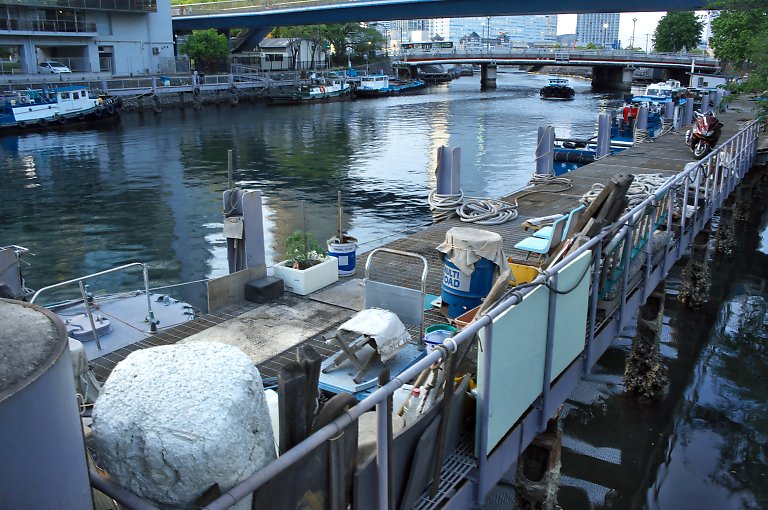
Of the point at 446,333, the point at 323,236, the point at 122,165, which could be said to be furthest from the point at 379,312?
the point at 122,165

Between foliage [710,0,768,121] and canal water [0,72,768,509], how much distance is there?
6048 mm

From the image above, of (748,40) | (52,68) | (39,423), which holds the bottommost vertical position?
(39,423)

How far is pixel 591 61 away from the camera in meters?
106

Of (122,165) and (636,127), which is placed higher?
(636,127)

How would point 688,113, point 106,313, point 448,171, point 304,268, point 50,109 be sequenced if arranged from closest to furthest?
point 304,268, point 106,313, point 448,171, point 688,113, point 50,109

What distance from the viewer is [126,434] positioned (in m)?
3.21

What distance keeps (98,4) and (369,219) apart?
186 ft

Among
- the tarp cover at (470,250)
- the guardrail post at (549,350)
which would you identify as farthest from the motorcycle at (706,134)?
the guardrail post at (549,350)

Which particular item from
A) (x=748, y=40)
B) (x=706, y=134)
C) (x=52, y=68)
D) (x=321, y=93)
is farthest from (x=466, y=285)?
(x=321, y=93)

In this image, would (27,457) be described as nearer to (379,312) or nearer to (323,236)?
(379,312)

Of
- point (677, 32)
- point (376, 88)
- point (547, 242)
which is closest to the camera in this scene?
point (547, 242)

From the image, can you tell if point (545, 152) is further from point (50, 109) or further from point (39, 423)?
point (50, 109)

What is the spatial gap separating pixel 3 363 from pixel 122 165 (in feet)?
134

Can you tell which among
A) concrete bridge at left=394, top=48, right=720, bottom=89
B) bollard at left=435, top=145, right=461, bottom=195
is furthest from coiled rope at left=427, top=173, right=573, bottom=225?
concrete bridge at left=394, top=48, right=720, bottom=89
